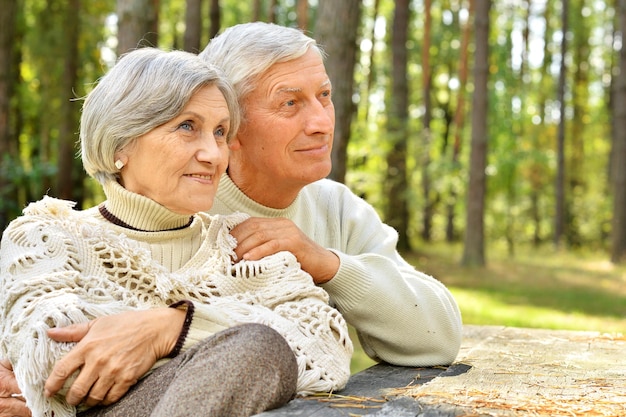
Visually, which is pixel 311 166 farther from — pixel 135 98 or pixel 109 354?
pixel 109 354

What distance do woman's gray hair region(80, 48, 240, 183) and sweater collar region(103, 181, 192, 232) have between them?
8 centimetres

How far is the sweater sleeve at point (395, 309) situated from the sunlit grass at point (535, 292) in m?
4.15

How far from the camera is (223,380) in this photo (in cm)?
211

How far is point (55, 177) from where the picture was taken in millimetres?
17172

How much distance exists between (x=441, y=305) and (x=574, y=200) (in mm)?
29648

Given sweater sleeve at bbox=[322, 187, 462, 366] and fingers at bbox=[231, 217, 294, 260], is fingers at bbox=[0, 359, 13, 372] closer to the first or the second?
fingers at bbox=[231, 217, 294, 260]

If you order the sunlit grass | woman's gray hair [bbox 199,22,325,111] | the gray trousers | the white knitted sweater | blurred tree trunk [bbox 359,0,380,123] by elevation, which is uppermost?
blurred tree trunk [bbox 359,0,380,123]

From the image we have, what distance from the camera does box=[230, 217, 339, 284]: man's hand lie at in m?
2.86

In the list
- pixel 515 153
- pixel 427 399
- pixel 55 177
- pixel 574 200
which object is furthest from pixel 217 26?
pixel 574 200

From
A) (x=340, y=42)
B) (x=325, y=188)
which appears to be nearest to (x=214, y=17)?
(x=340, y=42)

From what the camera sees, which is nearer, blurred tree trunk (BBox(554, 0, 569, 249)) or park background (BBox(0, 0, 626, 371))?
park background (BBox(0, 0, 626, 371))

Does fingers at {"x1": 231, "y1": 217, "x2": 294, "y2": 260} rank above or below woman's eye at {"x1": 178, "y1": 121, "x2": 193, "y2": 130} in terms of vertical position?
below

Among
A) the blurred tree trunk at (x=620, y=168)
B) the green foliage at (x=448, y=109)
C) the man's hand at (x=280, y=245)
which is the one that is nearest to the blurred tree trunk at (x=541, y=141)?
the green foliage at (x=448, y=109)

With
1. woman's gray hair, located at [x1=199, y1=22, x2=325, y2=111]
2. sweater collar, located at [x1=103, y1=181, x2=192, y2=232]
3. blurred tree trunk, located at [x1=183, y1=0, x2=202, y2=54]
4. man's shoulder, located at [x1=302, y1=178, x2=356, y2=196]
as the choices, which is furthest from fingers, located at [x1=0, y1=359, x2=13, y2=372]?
blurred tree trunk, located at [x1=183, y1=0, x2=202, y2=54]
